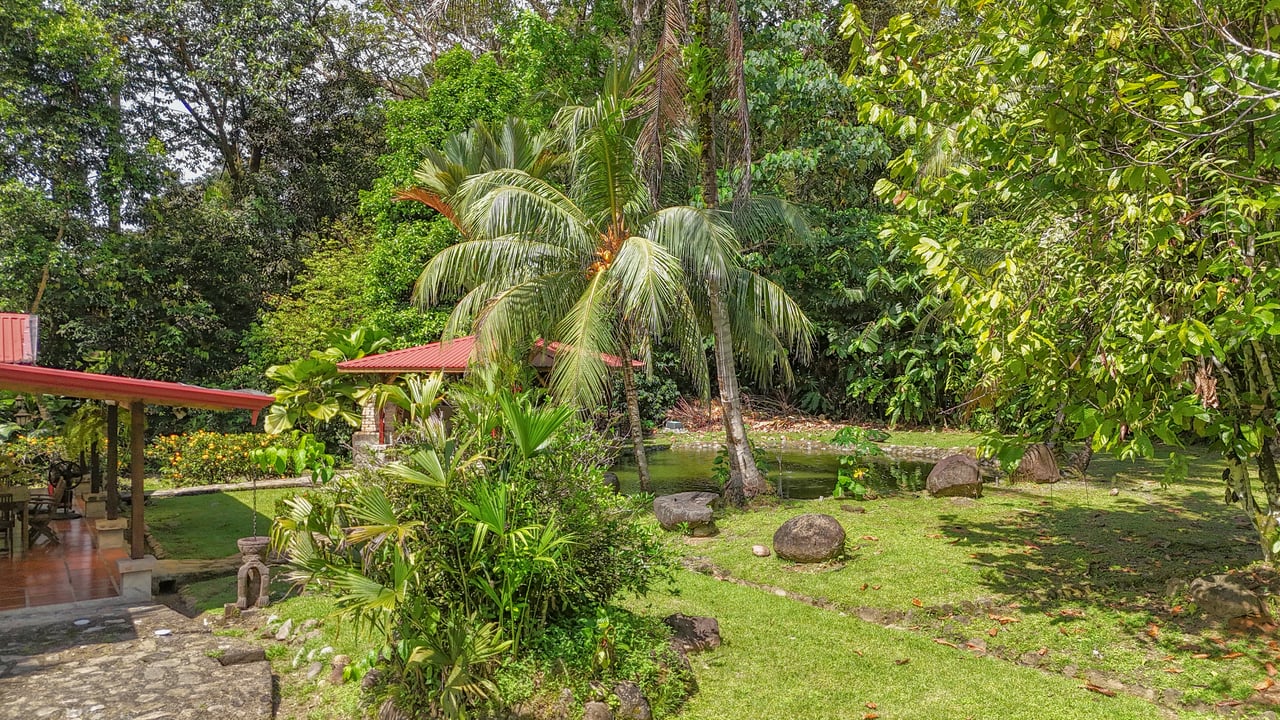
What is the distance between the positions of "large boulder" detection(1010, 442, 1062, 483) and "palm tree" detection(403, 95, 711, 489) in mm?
5047

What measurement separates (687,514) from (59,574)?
6.93 meters

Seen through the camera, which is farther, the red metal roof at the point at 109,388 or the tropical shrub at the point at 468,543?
the red metal roof at the point at 109,388

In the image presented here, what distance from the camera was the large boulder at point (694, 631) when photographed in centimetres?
577

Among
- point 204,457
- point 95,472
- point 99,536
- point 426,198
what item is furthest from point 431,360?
point 99,536

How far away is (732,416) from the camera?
10.9 meters

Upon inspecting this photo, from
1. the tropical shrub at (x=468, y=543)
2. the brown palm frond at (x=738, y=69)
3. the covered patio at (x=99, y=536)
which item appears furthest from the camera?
the brown palm frond at (x=738, y=69)

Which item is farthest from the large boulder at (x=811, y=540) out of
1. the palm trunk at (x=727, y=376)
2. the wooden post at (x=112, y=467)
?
the wooden post at (x=112, y=467)

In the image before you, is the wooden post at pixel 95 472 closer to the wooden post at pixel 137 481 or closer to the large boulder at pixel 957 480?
the wooden post at pixel 137 481

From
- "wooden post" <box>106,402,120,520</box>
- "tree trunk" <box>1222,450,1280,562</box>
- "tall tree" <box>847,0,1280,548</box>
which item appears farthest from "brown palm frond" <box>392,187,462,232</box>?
"tree trunk" <box>1222,450,1280,562</box>

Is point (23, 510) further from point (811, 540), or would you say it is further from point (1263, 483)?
point (1263, 483)

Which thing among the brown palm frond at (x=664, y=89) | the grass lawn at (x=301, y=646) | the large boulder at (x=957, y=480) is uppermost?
the brown palm frond at (x=664, y=89)

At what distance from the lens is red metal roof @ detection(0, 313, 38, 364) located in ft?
39.1

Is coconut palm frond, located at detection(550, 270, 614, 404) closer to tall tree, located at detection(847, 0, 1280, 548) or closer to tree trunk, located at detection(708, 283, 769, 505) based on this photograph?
tree trunk, located at detection(708, 283, 769, 505)

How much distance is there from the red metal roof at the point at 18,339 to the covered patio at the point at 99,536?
2.97m
